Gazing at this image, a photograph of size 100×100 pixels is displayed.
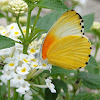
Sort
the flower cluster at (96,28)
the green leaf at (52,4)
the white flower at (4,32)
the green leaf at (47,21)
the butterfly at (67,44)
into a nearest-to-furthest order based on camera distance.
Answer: the green leaf at (52,4)
the butterfly at (67,44)
the white flower at (4,32)
the green leaf at (47,21)
the flower cluster at (96,28)

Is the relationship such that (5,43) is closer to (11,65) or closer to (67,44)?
(11,65)

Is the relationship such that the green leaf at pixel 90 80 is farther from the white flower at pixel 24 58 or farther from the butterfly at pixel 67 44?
the white flower at pixel 24 58

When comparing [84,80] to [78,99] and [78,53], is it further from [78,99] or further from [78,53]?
[78,53]

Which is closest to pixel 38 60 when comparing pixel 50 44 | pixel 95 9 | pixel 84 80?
pixel 50 44

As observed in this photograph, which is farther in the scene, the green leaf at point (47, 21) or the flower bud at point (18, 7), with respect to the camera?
the green leaf at point (47, 21)

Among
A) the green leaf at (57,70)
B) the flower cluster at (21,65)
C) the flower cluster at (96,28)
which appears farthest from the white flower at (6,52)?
the flower cluster at (96,28)

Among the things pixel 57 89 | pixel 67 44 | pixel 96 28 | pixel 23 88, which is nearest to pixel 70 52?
pixel 67 44
